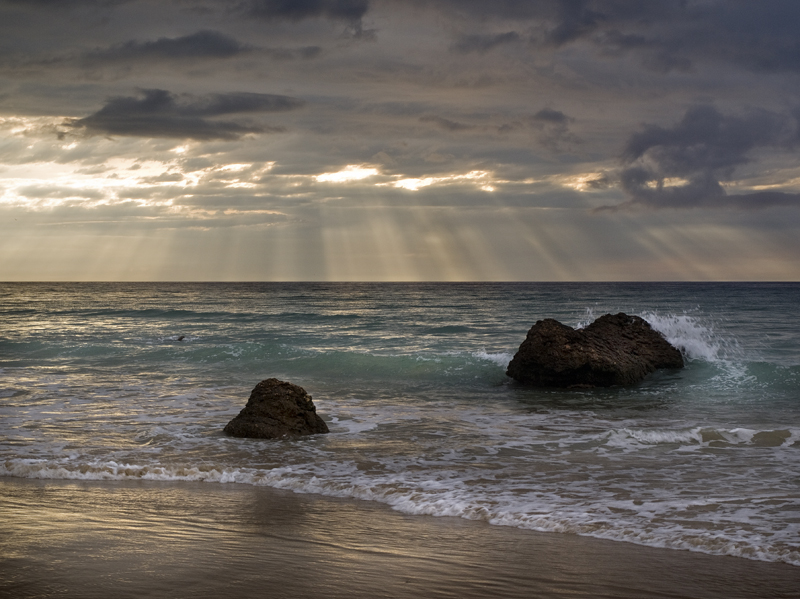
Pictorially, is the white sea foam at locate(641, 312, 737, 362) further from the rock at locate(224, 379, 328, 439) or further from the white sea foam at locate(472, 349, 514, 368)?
the rock at locate(224, 379, 328, 439)

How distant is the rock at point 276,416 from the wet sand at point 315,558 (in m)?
3.02

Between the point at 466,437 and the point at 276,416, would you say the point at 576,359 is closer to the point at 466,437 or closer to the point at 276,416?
the point at 466,437

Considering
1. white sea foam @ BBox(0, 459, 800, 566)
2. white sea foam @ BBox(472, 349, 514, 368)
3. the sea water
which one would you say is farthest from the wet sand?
white sea foam @ BBox(472, 349, 514, 368)

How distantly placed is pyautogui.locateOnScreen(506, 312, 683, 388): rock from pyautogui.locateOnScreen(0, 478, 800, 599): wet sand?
868 cm

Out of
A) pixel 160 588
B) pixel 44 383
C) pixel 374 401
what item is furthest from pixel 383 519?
pixel 44 383

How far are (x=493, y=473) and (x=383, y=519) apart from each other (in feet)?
6.59

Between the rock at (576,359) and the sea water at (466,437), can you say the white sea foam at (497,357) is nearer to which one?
the sea water at (466,437)

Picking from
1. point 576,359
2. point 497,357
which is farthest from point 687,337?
point 576,359

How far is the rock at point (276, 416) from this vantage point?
A: 9.03m

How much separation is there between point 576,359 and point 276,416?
23.7ft

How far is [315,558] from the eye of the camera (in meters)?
4.46

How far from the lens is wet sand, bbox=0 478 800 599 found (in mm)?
3908

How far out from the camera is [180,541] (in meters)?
4.77

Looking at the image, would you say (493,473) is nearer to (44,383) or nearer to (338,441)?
(338,441)
